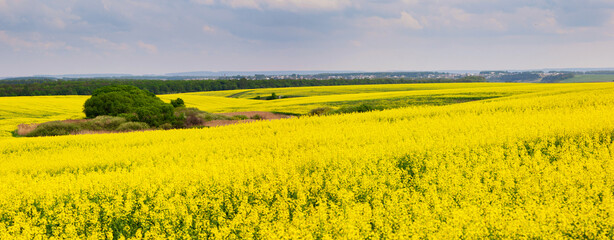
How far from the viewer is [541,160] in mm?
8102

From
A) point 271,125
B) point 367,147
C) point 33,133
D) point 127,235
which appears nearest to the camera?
point 127,235

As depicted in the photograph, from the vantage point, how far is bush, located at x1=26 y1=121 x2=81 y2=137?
71.1 feet

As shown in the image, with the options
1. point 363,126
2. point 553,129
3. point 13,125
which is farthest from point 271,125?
point 13,125

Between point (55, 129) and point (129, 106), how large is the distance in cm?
941

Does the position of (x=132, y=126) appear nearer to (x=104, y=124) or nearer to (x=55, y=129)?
(x=104, y=124)

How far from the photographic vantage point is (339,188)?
23.9ft

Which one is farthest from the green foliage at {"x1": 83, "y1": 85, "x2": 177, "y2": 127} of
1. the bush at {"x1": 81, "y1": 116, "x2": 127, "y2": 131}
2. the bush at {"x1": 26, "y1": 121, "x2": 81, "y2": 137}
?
the bush at {"x1": 26, "y1": 121, "x2": 81, "y2": 137}

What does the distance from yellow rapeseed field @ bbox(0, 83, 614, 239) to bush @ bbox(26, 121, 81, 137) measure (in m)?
10.8

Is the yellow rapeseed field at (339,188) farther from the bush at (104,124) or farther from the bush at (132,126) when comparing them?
the bush at (104,124)

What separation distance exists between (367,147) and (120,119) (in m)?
21.1

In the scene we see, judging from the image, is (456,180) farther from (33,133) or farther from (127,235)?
(33,133)

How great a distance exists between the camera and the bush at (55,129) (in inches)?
853

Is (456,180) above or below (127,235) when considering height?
above

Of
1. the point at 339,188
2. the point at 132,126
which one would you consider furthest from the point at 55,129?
the point at 339,188
